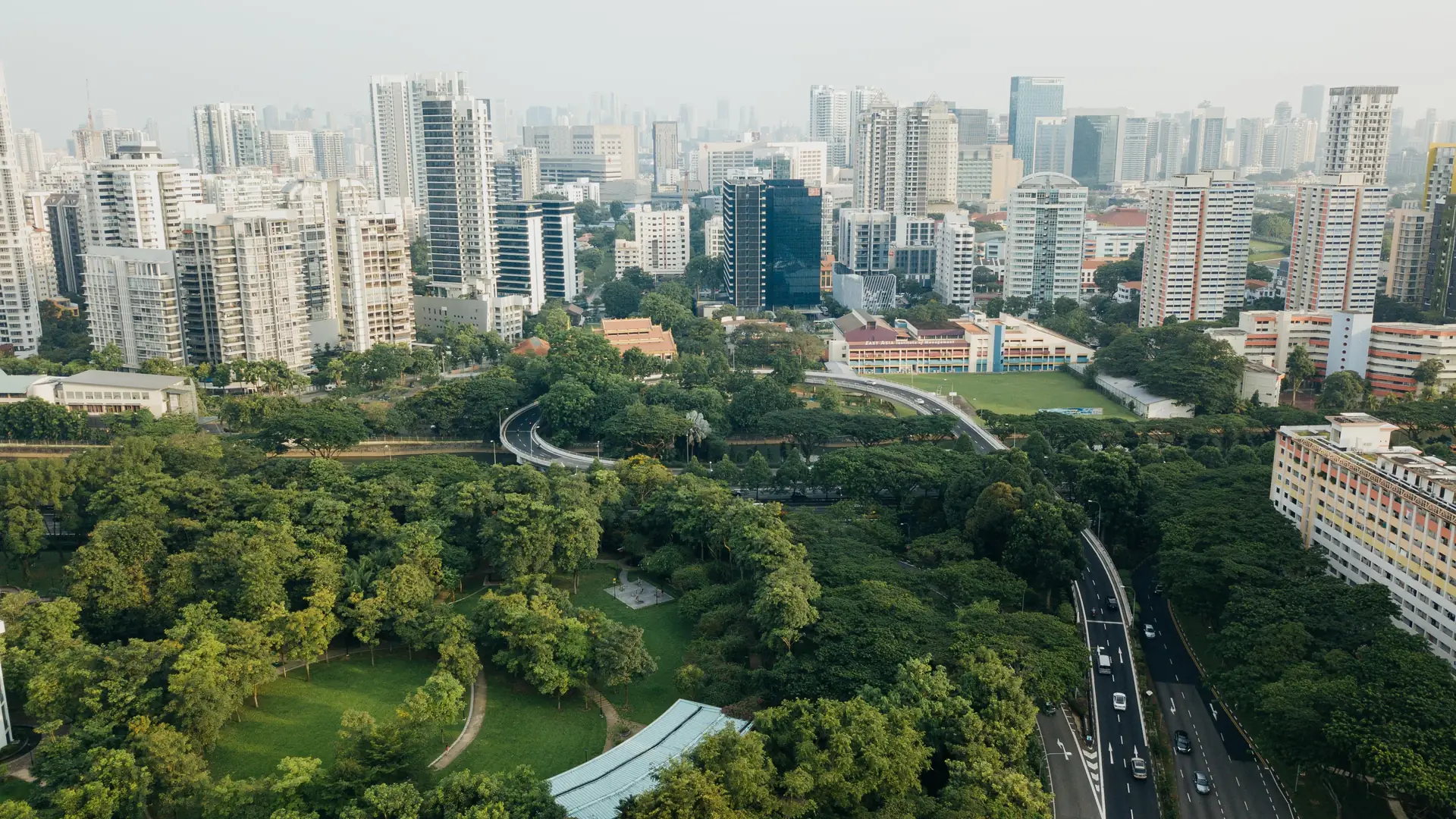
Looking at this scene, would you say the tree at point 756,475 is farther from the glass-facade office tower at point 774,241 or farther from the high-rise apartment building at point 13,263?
the high-rise apartment building at point 13,263

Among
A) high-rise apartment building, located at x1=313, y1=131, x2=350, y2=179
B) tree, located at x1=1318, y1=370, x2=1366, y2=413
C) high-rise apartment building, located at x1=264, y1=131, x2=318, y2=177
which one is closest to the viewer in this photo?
tree, located at x1=1318, y1=370, x2=1366, y2=413

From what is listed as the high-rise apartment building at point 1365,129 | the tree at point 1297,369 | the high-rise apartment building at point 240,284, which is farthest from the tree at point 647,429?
the high-rise apartment building at point 1365,129

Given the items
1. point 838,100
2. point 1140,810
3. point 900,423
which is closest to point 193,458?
point 900,423

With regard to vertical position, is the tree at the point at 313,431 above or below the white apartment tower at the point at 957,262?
below

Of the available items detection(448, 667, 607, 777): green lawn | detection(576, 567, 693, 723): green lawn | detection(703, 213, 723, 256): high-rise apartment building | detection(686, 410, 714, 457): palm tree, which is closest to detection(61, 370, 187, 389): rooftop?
detection(686, 410, 714, 457): palm tree

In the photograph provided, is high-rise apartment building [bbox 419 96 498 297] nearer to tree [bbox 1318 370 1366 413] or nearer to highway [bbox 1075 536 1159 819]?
tree [bbox 1318 370 1366 413]

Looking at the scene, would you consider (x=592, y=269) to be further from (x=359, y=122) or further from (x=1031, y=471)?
(x=359, y=122)
